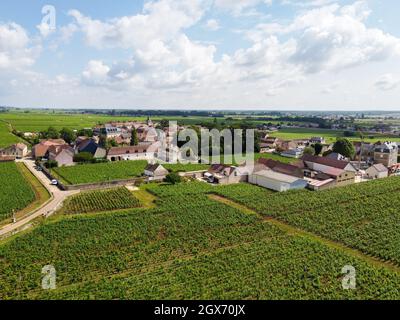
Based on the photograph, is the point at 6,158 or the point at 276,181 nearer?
the point at 276,181

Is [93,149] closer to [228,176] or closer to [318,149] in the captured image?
[228,176]

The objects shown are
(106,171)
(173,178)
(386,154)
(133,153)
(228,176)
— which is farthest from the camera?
(133,153)

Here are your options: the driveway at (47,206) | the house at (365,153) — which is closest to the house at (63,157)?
→ the driveway at (47,206)

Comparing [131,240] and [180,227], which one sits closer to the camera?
[131,240]

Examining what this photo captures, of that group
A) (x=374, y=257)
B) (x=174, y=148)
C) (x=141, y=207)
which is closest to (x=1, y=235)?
(x=141, y=207)
